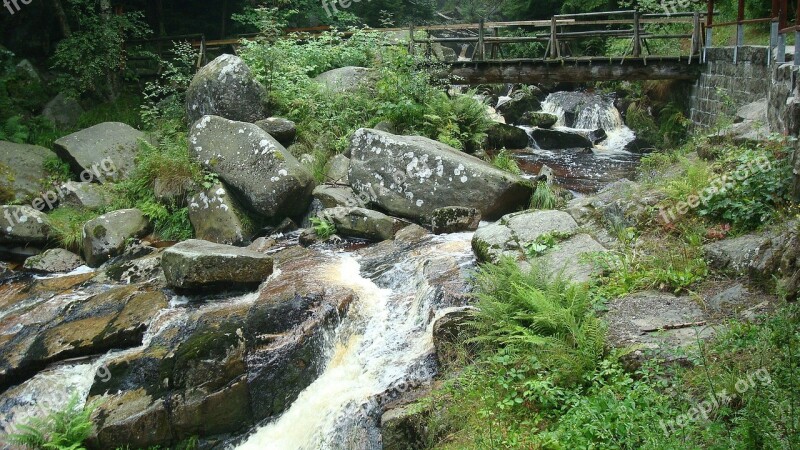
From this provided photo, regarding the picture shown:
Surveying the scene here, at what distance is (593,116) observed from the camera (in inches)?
715

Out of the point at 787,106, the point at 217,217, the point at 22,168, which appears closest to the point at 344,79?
the point at 217,217

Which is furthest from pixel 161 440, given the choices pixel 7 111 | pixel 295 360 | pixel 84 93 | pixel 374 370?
pixel 84 93

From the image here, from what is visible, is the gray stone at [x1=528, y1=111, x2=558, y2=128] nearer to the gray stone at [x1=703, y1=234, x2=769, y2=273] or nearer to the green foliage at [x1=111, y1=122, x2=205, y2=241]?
the green foliage at [x1=111, y1=122, x2=205, y2=241]

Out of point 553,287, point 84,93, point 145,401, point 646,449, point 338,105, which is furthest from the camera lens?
point 84,93

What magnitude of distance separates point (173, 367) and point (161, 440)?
2.54 ft

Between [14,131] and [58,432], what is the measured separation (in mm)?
9911

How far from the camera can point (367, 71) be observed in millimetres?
13945

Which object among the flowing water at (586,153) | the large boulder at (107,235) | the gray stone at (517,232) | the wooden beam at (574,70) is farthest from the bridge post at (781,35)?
the large boulder at (107,235)

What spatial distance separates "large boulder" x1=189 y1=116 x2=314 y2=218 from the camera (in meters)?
10.5

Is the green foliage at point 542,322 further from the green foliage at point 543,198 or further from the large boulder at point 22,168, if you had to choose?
the large boulder at point 22,168

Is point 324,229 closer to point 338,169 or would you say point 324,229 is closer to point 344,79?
point 338,169

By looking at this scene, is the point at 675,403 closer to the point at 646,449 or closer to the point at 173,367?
the point at 646,449

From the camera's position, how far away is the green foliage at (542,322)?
5012 mm

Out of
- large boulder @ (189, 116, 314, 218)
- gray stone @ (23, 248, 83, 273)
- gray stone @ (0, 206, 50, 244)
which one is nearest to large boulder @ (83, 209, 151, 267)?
gray stone @ (23, 248, 83, 273)
